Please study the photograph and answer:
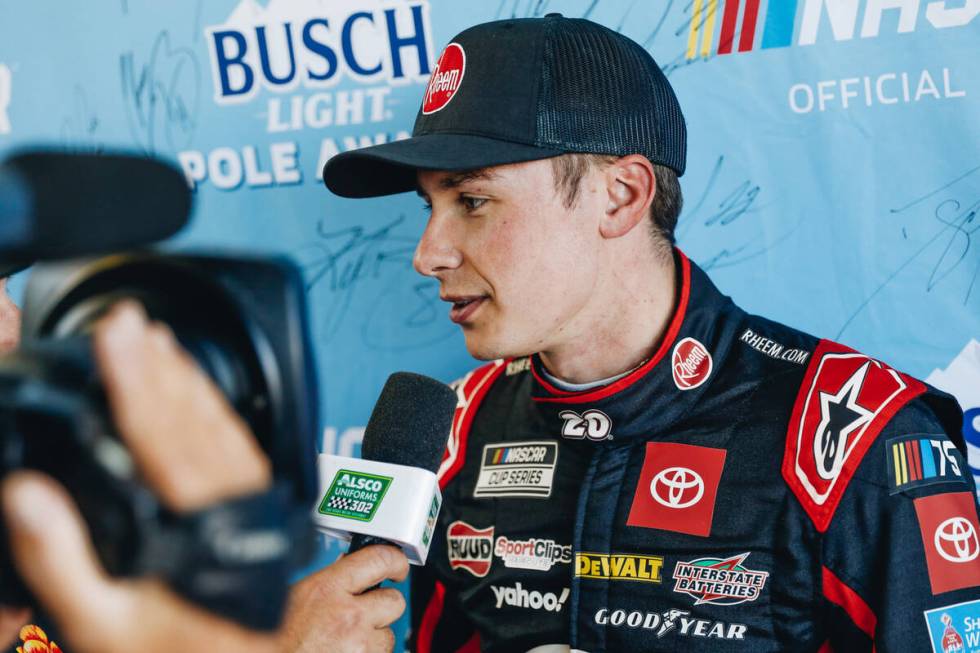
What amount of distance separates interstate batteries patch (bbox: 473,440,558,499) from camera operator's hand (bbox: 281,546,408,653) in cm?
32

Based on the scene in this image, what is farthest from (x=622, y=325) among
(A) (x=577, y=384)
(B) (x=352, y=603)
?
(B) (x=352, y=603)

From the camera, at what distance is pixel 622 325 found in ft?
3.86

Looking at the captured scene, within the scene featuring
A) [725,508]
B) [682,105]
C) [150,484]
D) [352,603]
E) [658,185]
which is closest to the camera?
[150,484]

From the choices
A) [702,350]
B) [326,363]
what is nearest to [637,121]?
[702,350]

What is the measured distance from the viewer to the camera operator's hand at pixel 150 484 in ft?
1.48

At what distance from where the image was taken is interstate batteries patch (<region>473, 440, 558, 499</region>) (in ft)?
4.01

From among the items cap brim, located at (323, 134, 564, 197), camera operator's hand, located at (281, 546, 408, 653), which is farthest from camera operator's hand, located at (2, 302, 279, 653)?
cap brim, located at (323, 134, 564, 197)

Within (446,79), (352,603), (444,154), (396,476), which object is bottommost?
(352,603)

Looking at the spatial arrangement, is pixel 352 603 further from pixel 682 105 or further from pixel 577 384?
pixel 682 105

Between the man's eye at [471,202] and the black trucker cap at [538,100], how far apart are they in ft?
0.23

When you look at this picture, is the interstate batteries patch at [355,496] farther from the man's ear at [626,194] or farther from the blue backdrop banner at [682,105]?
the blue backdrop banner at [682,105]

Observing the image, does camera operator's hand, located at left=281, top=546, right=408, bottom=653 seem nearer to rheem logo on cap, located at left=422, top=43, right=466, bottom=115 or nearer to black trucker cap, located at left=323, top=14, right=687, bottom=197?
black trucker cap, located at left=323, top=14, right=687, bottom=197

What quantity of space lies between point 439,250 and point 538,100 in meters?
0.21

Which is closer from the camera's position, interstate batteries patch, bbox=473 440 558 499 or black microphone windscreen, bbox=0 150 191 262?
black microphone windscreen, bbox=0 150 191 262
